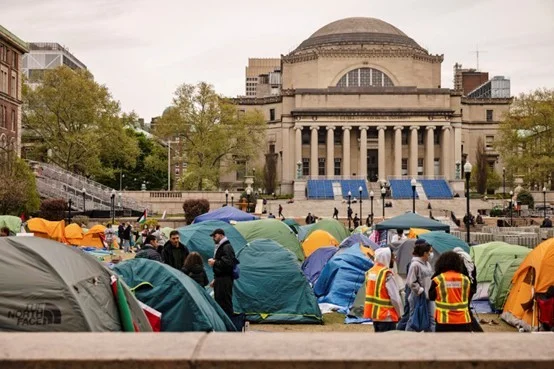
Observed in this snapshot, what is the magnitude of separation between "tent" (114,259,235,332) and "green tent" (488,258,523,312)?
8254 millimetres

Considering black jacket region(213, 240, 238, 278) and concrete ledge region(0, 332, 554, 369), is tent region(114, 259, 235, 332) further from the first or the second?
concrete ledge region(0, 332, 554, 369)

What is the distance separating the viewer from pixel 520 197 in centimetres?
6731

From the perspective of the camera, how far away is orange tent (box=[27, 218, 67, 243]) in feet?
105

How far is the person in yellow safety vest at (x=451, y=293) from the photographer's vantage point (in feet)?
31.9

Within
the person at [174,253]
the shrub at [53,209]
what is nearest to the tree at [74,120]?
→ the shrub at [53,209]

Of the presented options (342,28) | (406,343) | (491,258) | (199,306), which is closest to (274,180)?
(342,28)

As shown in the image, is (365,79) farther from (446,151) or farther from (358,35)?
(446,151)

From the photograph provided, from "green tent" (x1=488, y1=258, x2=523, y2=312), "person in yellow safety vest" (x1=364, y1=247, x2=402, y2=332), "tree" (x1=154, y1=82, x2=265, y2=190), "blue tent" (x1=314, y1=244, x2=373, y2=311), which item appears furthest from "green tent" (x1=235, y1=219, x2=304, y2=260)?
"tree" (x1=154, y1=82, x2=265, y2=190)

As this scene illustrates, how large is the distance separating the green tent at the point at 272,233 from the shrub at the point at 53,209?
24.7 meters

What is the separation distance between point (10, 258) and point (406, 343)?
5.33 m

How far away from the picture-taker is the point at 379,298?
36.3 feet

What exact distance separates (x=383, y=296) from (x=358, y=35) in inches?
3655

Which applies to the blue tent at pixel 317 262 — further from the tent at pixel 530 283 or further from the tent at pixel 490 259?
the tent at pixel 530 283

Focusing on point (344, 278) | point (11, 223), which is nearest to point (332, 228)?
point (344, 278)
